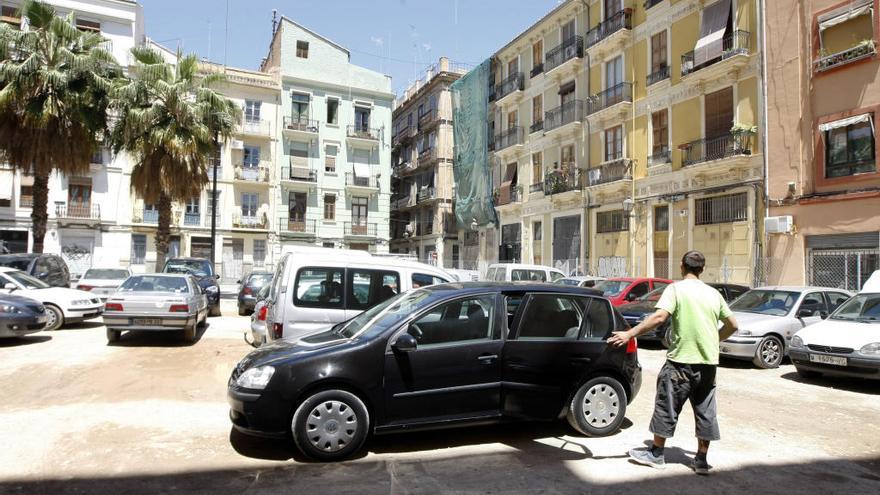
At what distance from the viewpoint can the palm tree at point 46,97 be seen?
62.4ft

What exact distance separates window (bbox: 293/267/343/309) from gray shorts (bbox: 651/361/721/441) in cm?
426

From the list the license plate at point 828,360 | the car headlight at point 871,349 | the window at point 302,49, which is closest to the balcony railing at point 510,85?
the window at point 302,49

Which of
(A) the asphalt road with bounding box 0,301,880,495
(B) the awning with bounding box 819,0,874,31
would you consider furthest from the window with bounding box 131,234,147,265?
(B) the awning with bounding box 819,0,874,31

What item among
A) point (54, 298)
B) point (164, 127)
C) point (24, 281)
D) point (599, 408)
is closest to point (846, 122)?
point (599, 408)

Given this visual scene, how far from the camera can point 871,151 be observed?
1702 cm

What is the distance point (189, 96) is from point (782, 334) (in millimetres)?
22563

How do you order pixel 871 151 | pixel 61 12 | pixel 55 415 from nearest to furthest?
pixel 55 415 < pixel 871 151 < pixel 61 12

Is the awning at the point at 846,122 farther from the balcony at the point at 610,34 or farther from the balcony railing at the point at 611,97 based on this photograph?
the balcony at the point at 610,34

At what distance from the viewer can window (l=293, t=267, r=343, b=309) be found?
295 inches

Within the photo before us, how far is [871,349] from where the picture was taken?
8594 millimetres

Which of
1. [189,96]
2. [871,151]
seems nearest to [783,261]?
[871,151]

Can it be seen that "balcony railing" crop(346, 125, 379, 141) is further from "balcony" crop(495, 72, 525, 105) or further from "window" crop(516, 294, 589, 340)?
"window" crop(516, 294, 589, 340)

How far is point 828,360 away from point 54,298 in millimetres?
15665

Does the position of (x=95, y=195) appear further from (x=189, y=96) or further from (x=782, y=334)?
(x=782, y=334)
